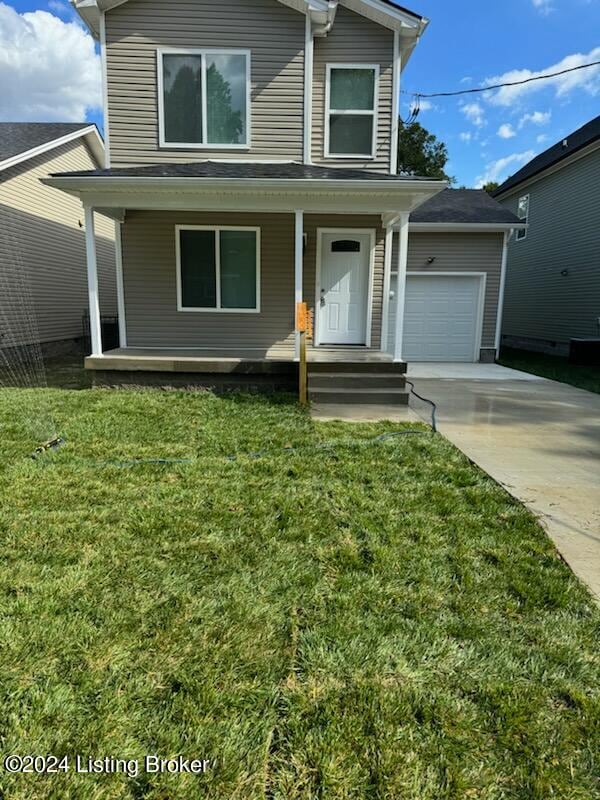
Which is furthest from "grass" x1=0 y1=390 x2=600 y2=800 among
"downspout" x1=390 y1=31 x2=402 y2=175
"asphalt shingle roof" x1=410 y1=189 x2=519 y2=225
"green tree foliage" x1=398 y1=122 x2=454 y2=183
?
"green tree foliage" x1=398 y1=122 x2=454 y2=183

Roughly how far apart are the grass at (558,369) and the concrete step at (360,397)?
4.04 metres

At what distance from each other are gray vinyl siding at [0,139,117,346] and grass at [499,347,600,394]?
1158cm

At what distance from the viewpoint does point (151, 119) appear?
329 inches

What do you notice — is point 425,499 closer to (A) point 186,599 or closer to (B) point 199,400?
(A) point 186,599

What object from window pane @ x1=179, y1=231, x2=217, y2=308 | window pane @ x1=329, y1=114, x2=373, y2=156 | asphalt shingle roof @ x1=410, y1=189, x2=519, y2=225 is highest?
window pane @ x1=329, y1=114, x2=373, y2=156

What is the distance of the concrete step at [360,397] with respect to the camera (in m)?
7.03

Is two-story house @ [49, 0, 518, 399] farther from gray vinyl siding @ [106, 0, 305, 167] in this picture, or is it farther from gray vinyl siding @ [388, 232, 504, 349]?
gray vinyl siding @ [388, 232, 504, 349]

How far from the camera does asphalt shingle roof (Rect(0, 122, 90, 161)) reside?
11.2m

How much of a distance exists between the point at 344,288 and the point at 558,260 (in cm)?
982

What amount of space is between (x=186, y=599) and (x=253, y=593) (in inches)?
13.1

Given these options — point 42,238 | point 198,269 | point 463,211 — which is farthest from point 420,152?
point 198,269

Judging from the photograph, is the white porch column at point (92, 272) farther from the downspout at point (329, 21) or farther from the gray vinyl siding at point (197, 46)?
the downspout at point (329, 21)

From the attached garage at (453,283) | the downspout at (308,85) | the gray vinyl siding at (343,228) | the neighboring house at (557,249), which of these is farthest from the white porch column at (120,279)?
the neighboring house at (557,249)

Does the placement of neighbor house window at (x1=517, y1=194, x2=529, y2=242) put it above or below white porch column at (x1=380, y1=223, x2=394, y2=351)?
above
